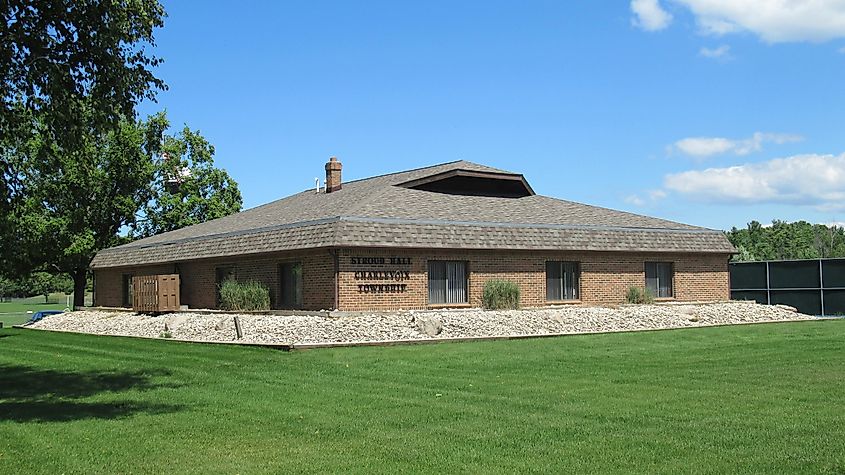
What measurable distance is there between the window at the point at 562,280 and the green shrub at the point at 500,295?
207 cm

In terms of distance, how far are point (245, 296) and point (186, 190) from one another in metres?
24.6

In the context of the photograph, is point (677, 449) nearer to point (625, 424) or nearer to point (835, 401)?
point (625, 424)

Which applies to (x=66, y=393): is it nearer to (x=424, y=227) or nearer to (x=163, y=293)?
(x=424, y=227)

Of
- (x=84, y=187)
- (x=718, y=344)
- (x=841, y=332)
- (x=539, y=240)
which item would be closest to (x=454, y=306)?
(x=539, y=240)

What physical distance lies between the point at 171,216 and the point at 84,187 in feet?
17.7

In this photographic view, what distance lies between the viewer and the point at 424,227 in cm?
2695

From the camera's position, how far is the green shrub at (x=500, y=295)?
2764 centimetres

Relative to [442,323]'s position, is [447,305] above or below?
above

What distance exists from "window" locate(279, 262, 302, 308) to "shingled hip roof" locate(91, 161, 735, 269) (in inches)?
33.4

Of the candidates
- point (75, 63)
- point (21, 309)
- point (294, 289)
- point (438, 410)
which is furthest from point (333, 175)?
point (21, 309)

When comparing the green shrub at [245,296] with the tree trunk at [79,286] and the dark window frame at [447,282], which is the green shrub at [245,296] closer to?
the dark window frame at [447,282]

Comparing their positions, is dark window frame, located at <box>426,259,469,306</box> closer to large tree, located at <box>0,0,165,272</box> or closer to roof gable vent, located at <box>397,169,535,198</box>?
roof gable vent, located at <box>397,169,535,198</box>

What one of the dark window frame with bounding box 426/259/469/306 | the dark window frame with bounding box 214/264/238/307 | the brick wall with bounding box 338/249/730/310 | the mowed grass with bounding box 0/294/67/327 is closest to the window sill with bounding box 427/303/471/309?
the dark window frame with bounding box 426/259/469/306

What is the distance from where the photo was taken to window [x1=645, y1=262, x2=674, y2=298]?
32.4 metres
